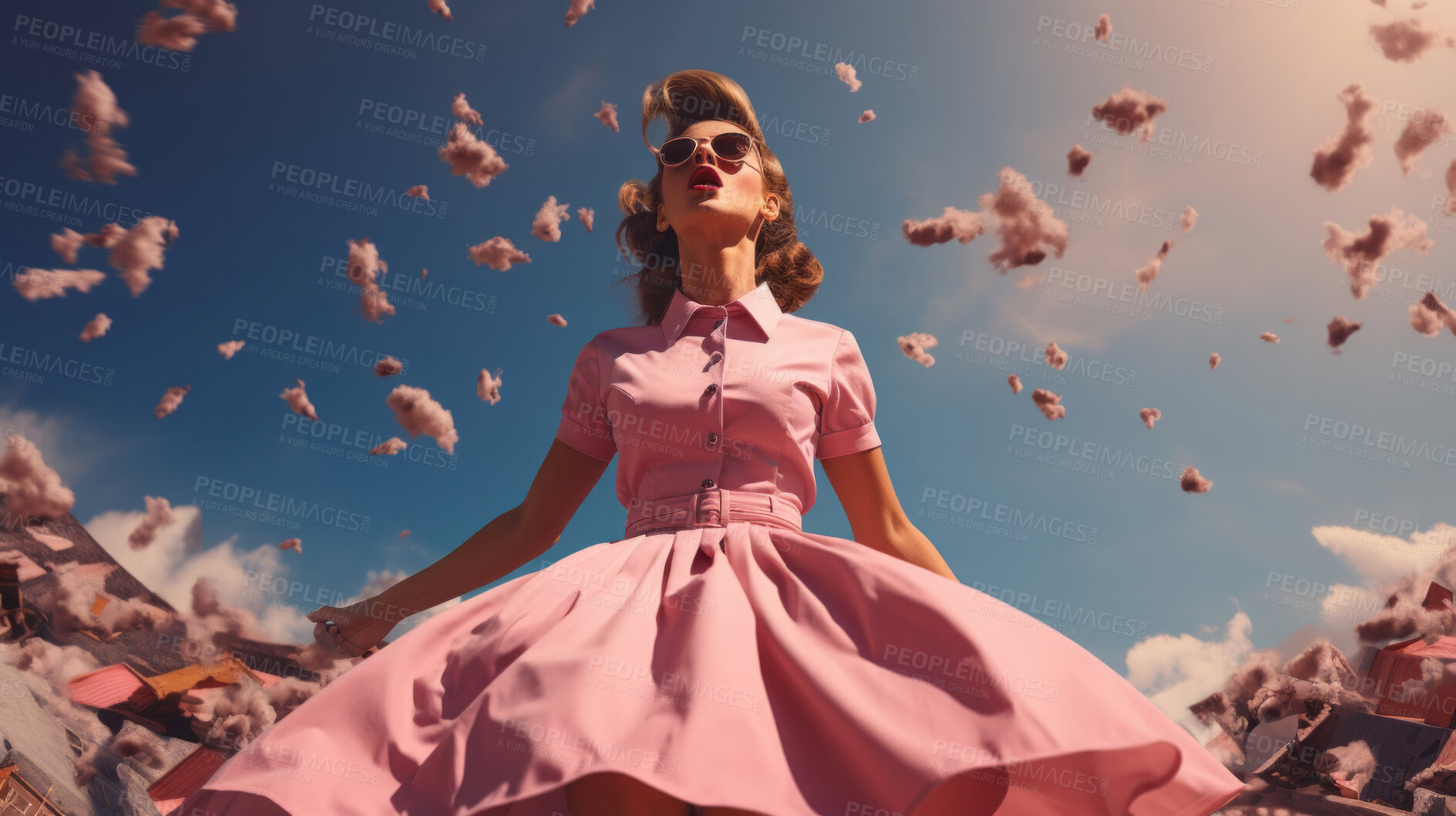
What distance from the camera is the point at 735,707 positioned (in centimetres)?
144

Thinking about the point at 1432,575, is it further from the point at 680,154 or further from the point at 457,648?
the point at 457,648

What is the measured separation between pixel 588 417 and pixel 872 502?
1086mm

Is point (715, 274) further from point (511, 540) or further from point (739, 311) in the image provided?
point (511, 540)

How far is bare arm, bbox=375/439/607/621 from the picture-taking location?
7.68 ft

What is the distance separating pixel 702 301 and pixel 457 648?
1.53 m

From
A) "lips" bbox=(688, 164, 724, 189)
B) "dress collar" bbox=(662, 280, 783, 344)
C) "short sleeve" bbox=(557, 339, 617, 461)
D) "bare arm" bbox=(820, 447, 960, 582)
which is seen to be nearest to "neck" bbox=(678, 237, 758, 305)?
"dress collar" bbox=(662, 280, 783, 344)

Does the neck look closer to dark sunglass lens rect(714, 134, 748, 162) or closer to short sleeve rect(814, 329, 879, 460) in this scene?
dark sunglass lens rect(714, 134, 748, 162)

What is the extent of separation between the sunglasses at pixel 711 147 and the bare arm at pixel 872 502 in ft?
4.01

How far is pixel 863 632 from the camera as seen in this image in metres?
1.73

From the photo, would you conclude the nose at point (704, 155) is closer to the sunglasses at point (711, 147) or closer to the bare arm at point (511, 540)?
the sunglasses at point (711, 147)

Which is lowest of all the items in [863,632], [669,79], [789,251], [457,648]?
[457,648]

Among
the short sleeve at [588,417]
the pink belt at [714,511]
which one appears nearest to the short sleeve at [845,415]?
the pink belt at [714,511]

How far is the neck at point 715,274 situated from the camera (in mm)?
2809

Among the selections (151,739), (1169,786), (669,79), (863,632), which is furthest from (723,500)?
(151,739)
